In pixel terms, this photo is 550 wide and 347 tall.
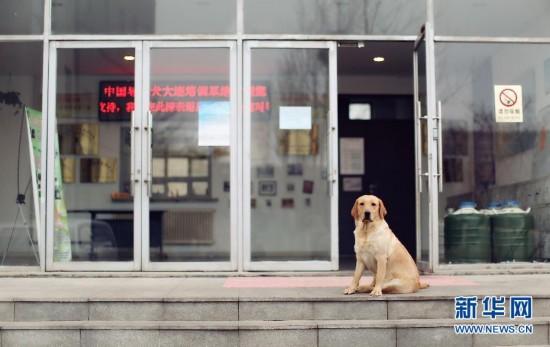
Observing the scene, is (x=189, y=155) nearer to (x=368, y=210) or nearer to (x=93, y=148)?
(x=93, y=148)

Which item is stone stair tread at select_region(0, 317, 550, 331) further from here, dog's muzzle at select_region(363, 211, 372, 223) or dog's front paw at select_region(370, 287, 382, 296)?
dog's muzzle at select_region(363, 211, 372, 223)

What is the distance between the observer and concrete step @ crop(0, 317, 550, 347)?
5188 millimetres

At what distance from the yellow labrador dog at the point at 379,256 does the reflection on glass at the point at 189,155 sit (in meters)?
2.27

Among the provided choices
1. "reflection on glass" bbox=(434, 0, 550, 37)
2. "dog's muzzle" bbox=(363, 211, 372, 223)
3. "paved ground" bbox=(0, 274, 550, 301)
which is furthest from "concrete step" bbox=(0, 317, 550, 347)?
"reflection on glass" bbox=(434, 0, 550, 37)

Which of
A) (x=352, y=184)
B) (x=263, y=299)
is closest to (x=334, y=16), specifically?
(x=263, y=299)

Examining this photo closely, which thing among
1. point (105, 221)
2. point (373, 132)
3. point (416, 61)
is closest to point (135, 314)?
point (105, 221)

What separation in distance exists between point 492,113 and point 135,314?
4.99 metres

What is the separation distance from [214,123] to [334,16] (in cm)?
197

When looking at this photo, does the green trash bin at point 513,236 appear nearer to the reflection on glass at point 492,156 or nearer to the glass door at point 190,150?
the reflection on glass at point 492,156

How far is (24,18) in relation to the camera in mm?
7770

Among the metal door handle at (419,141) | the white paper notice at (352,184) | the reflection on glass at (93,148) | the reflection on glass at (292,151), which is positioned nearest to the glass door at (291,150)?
the reflection on glass at (292,151)

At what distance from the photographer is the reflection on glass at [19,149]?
7711 millimetres

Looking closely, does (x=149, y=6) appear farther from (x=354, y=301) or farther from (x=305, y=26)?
(x=354, y=301)

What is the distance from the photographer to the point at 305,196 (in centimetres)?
777
